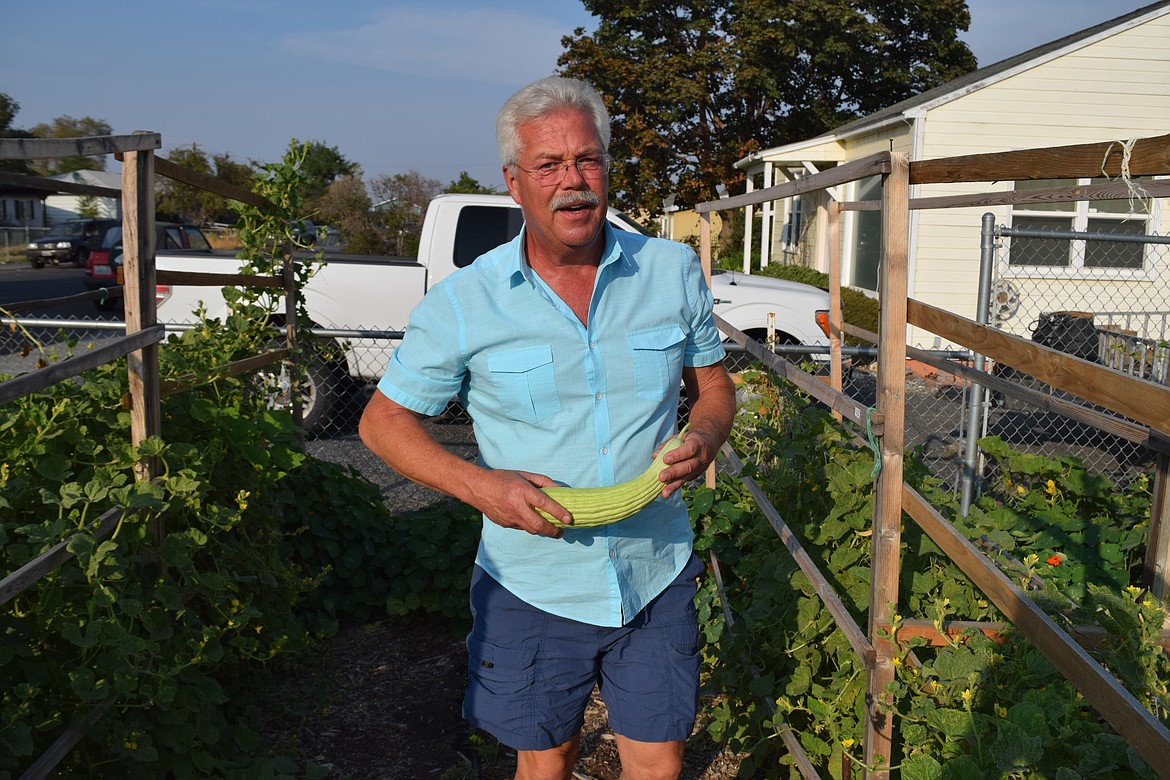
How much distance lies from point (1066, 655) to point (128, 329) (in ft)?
8.90

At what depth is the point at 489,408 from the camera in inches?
94.8

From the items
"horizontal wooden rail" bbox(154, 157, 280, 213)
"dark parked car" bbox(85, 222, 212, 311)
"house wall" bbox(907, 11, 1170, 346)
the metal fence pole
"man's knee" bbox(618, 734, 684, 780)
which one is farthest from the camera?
"dark parked car" bbox(85, 222, 212, 311)

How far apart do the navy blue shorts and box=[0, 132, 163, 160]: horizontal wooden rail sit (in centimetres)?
151

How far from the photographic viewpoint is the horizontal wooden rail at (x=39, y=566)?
7.07 feet

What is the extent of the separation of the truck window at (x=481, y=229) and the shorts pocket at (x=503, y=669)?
20.5 ft

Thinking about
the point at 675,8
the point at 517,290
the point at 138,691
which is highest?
the point at 675,8

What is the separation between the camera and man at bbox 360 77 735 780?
2311 mm

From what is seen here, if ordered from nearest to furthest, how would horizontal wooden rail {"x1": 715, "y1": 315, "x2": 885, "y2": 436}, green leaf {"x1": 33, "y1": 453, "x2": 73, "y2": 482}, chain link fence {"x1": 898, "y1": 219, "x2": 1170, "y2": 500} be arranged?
horizontal wooden rail {"x1": 715, "y1": 315, "x2": 885, "y2": 436}, green leaf {"x1": 33, "y1": 453, "x2": 73, "y2": 482}, chain link fence {"x1": 898, "y1": 219, "x2": 1170, "y2": 500}

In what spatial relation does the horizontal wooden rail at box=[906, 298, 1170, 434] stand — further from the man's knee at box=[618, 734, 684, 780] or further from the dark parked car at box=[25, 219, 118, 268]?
the dark parked car at box=[25, 219, 118, 268]

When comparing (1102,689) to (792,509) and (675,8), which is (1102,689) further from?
(675,8)

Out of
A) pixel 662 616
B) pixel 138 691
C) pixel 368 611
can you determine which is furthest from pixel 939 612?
pixel 368 611

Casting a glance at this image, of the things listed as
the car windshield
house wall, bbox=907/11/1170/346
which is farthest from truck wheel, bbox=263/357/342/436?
the car windshield

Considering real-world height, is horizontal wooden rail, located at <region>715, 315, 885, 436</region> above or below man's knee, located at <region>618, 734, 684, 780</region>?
above

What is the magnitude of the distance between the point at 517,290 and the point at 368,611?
9.19ft
